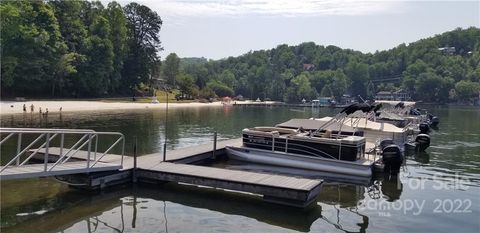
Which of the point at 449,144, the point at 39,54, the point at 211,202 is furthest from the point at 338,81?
the point at 211,202

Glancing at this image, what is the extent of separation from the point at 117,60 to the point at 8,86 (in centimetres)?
2940

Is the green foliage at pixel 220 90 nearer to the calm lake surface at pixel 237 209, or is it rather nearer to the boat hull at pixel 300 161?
the boat hull at pixel 300 161

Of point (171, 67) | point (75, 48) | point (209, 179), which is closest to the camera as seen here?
point (209, 179)

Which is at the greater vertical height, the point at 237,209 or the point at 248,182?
the point at 248,182

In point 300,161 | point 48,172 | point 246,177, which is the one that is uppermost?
point 48,172

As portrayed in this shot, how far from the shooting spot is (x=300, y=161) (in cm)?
A: 2328

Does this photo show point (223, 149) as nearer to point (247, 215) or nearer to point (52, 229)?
point (247, 215)

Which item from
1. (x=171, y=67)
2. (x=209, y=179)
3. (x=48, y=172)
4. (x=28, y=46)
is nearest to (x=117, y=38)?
(x=28, y=46)

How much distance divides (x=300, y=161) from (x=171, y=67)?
439ft

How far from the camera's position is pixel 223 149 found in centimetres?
2689

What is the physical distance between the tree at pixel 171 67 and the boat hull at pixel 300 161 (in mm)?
127734

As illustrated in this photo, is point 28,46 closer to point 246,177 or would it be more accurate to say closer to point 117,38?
point 117,38

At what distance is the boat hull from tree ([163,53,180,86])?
128m

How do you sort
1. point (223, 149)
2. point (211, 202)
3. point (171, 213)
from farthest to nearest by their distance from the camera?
point (223, 149), point (211, 202), point (171, 213)
